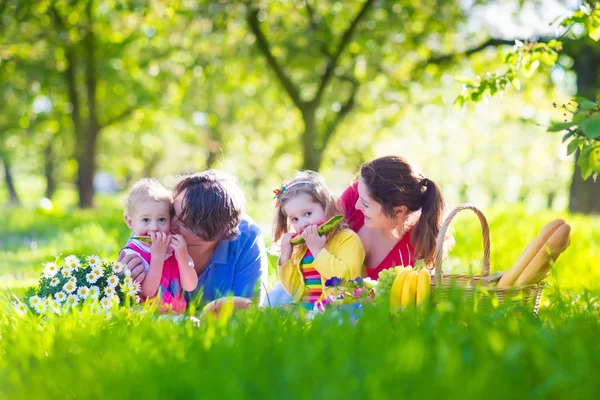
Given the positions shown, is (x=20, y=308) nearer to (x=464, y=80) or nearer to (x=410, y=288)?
(x=410, y=288)

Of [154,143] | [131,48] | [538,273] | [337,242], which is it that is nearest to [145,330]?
[337,242]

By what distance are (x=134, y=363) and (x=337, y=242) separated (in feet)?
6.85

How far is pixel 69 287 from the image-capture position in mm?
3512

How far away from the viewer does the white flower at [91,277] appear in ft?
11.5

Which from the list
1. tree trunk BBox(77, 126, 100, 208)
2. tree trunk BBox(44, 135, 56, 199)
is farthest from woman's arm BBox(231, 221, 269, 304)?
tree trunk BBox(44, 135, 56, 199)

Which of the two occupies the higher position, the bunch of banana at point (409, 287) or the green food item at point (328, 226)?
the green food item at point (328, 226)

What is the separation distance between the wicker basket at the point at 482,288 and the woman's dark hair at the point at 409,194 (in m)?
0.37

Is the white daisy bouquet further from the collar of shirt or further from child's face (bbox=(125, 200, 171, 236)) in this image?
the collar of shirt

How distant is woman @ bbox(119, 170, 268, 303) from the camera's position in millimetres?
4121

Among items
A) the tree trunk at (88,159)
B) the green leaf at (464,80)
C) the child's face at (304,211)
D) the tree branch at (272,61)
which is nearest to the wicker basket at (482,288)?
the green leaf at (464,80)

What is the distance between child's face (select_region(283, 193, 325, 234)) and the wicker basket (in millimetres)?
914

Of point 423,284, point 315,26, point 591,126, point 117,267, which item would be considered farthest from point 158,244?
point 315,26

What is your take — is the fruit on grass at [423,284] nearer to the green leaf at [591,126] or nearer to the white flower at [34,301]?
the green leaf at [591,126]

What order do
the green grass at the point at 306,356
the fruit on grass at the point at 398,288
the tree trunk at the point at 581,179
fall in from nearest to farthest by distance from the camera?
1. the green grass at the point at 306,356
2. the fruit on grass at the point at 398,288
3. the tree trunk at the point at 581,179
